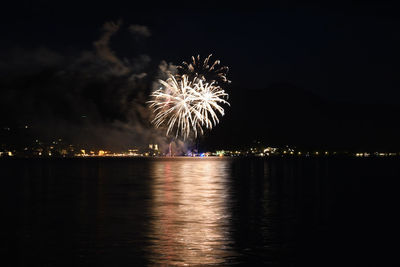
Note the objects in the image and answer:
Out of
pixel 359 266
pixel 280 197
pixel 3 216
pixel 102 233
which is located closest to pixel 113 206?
pixel 3 216

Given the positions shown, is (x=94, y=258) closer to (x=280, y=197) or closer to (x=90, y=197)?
(x=90, y=197)

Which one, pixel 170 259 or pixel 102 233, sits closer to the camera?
pixel 170 259

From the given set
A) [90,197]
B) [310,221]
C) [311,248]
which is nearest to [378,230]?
[310,221]

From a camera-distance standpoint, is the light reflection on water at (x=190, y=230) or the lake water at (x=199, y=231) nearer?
the light reflection on water at (x=190, y=230)

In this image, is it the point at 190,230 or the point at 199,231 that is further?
the point at 190,230

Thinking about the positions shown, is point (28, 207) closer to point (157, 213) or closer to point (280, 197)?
point (157, 213)

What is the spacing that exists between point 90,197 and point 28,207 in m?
7.86

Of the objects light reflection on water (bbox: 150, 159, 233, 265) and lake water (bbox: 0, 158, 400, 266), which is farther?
lake water (bbox: 0, 158, 400, 266)

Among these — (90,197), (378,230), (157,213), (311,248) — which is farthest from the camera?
(90,197)

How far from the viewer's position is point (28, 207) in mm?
37531

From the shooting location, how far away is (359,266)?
63.3 feet

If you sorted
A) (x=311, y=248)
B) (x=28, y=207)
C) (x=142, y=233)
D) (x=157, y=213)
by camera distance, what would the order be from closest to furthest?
1. (x=311, y=248)
2. (x=142, y=233)
3. (x=157, y=213)
4. (x=28, y=207)

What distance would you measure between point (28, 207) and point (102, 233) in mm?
14115

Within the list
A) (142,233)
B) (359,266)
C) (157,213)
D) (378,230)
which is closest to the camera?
(359,266)
